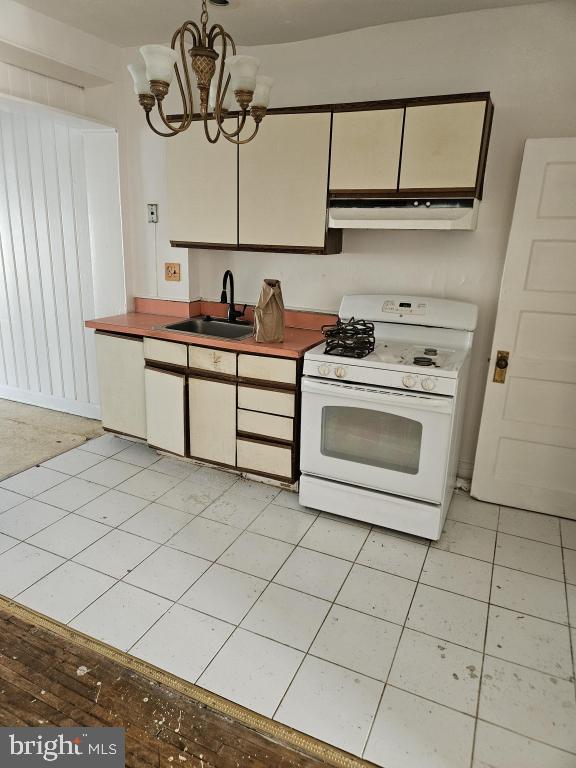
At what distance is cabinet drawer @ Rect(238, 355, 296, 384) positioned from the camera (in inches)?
110

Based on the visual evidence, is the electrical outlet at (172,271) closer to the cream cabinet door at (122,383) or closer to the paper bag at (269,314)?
the cream cabinet door at (122,383)

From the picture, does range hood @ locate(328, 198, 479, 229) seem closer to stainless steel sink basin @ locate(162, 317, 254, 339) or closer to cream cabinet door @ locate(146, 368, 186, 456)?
stainless steel sink basin @ locate(162, 317, 254, 339)

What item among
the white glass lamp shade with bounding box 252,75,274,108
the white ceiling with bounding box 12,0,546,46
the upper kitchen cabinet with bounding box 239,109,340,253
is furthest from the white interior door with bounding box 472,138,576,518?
the white glass lamp shade with bounding box 252,75,274,108

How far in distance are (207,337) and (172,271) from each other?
→ 0.86 m

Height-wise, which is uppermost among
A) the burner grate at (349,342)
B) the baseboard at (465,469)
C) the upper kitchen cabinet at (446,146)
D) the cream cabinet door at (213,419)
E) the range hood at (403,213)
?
the upper kitchen cabinet at (446,146)

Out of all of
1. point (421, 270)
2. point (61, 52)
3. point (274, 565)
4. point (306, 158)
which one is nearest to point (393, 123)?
point (306, 158)

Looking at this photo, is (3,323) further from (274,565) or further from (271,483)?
(274,565)

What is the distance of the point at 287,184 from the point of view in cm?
287

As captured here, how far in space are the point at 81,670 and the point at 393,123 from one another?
273 cm

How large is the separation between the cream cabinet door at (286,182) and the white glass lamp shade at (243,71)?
112cm

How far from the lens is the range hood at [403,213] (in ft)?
8.27

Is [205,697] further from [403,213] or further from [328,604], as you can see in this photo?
[403,213]
